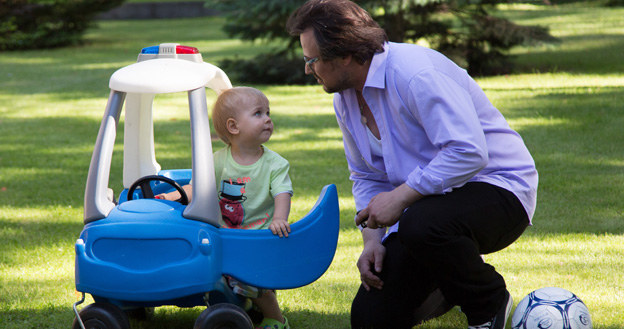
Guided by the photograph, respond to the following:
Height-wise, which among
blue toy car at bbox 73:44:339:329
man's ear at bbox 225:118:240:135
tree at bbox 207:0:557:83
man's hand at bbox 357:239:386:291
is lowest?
tree at bbox 207:0:557:83

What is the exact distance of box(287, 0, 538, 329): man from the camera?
2.54 meters

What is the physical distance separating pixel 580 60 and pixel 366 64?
8.79 m

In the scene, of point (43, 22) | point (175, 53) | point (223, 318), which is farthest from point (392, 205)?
point (43, 22)

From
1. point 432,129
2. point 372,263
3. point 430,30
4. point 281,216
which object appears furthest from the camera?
point 430,30

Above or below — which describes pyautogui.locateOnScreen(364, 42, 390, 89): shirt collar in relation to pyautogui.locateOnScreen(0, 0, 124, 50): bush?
above

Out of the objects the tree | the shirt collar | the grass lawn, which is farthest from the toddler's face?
the tree

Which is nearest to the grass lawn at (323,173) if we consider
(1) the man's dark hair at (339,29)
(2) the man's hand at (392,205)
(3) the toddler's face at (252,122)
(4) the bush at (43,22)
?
(2) the man's hand at (392,205)

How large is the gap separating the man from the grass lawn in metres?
0.53

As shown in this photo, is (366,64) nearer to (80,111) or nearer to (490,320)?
(490,320)

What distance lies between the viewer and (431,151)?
2.74 metres

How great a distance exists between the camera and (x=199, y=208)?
2.63 m

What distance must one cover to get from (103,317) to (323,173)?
10.0 feet

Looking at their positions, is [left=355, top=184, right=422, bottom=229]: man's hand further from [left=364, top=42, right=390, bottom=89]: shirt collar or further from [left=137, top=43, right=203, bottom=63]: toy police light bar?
[left=137, top=43, right=203, bottom=63]: toy police light bar

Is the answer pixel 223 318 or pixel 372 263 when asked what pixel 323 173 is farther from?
pixel 223 318
